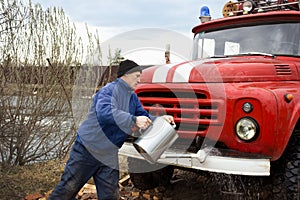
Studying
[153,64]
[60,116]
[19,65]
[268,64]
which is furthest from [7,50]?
[268,64]

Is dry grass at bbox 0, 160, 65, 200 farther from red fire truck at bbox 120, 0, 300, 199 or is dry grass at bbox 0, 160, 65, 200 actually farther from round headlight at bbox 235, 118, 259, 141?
round headlight at bbox 235, 118, 259, 141

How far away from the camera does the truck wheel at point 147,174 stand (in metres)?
4.79

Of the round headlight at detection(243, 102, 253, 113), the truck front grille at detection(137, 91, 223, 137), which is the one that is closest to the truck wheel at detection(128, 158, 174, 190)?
the truck front grille at detection(137, 91, 223, 137)

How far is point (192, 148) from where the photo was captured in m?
3.89

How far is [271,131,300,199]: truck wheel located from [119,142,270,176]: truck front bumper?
1.33ft

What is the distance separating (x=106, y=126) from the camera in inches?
138

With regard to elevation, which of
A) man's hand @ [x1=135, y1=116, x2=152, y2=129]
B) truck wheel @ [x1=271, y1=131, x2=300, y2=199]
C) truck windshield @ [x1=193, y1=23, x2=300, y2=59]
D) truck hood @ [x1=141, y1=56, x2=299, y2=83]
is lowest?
truck wheel @ [x1=271, y1=131, x2=300, y2=199]

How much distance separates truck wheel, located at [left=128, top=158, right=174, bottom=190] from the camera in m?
4.79

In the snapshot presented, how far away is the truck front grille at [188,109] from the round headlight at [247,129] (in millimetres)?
190

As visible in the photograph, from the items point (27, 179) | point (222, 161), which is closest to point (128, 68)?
point (222, 161)

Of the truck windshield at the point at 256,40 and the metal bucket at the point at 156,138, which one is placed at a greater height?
the truck windshield at the point at 256,40

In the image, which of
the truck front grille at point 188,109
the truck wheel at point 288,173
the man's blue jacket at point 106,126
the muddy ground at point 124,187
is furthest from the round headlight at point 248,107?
the man's blue jacket at point 106,126

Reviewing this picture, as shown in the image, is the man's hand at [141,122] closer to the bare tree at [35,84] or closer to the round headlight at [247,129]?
the round headlight at [247,129]

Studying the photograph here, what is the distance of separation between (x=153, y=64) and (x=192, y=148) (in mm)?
1493
